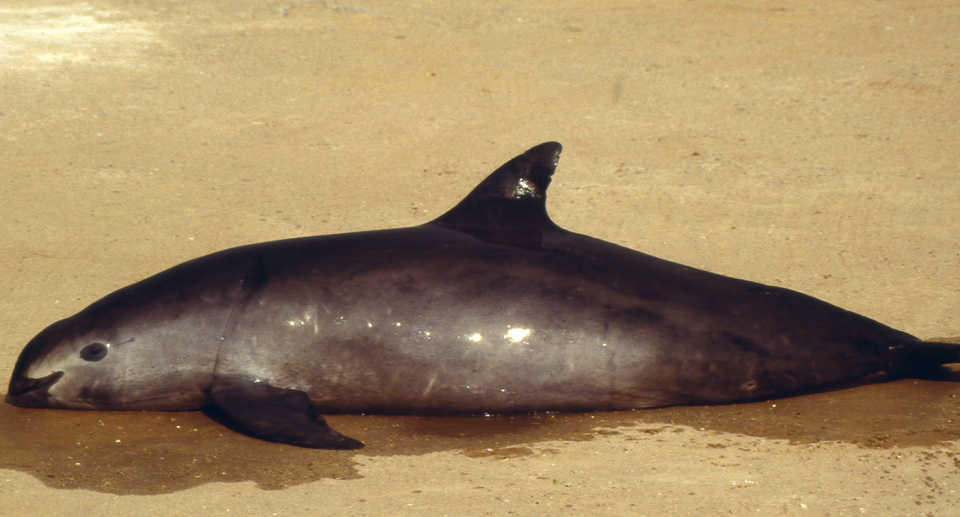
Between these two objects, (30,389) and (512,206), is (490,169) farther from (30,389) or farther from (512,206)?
(30,389)

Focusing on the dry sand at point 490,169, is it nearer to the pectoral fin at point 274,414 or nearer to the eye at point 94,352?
the pectoral fin at point 274,414

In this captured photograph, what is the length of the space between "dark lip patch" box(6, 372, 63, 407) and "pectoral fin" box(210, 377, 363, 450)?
67 cm

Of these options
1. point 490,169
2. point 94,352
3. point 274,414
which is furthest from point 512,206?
point 490,169

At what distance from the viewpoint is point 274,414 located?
361cm

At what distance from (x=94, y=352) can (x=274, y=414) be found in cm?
85

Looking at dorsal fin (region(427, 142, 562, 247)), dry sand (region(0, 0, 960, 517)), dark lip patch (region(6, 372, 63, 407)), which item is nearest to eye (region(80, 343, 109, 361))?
dark lip patch (region(6, 372, 63, 407))

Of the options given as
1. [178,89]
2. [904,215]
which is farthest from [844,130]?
[178,89]

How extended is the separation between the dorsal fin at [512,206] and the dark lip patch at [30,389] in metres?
1.73

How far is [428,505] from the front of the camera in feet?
9.90

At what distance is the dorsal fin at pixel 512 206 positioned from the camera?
428cm

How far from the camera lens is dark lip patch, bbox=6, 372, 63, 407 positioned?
3.87 m

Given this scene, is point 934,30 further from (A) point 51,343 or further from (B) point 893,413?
(A) point 51,343

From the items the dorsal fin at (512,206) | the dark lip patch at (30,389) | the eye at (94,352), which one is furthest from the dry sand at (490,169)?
the dorsal fin at (512,206)

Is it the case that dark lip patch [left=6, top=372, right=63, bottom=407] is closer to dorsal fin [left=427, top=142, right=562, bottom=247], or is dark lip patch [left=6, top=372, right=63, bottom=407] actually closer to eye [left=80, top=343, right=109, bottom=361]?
eye [left=80, top=343, right=109, bottom=361]
